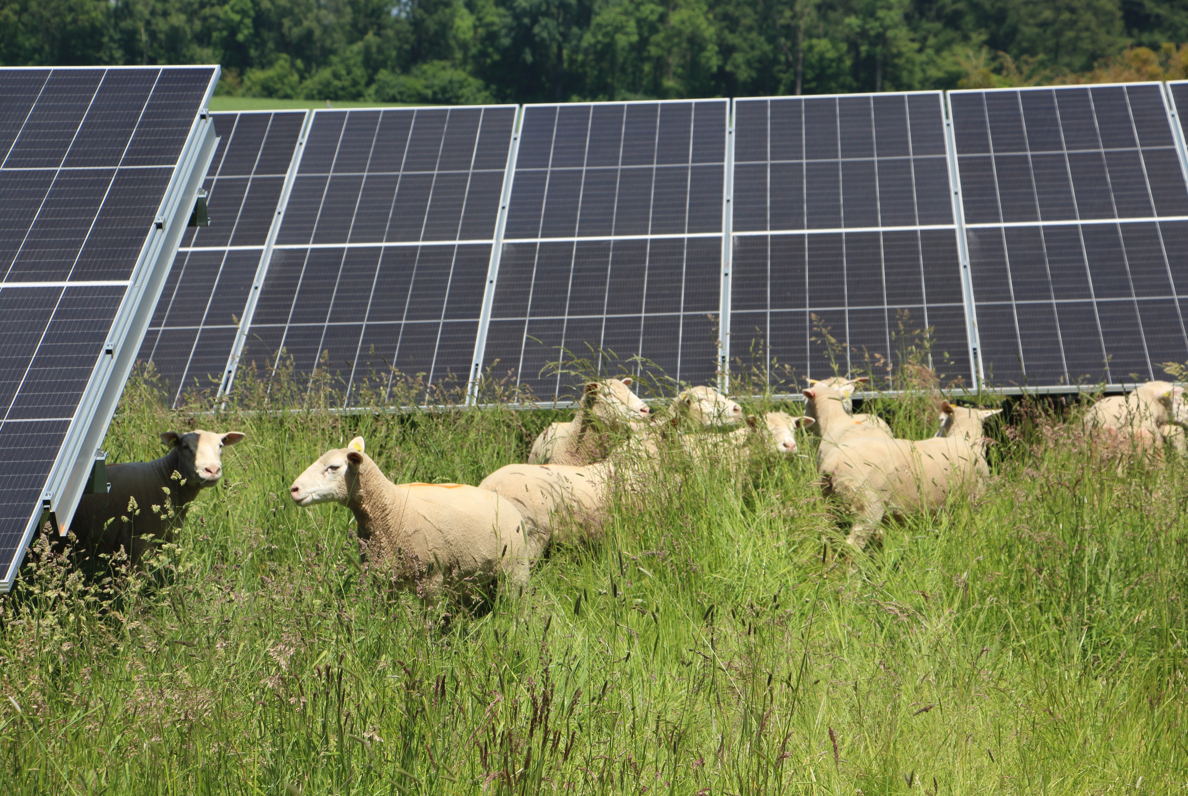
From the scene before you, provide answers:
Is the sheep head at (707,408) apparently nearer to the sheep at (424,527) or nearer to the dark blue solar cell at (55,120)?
the sheep at (424,527)

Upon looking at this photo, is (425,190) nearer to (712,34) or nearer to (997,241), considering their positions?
(997,241)

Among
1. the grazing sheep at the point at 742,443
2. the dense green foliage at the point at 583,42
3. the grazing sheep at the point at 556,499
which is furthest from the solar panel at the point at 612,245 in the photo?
the dense green foliage at the point at 583,42

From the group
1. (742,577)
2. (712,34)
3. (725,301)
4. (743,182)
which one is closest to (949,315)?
(725,301)

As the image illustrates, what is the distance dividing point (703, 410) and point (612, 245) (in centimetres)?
458

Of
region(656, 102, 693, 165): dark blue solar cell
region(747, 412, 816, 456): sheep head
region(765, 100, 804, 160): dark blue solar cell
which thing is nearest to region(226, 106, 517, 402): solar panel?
region(656, 102, 693, 165): dark blue solar cell

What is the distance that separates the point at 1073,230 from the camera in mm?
12086

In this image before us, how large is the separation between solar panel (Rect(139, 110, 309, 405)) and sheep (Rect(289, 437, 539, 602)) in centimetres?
490

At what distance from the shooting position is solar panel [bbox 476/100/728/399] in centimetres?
1112

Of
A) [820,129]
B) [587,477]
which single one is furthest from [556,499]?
[820,129]

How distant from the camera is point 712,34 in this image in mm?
92875

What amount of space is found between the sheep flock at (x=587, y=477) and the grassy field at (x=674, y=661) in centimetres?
18

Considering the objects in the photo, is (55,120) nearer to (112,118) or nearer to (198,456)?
(112,118)

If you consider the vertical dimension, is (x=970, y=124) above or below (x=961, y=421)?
below

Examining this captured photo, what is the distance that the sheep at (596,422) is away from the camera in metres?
8.17
